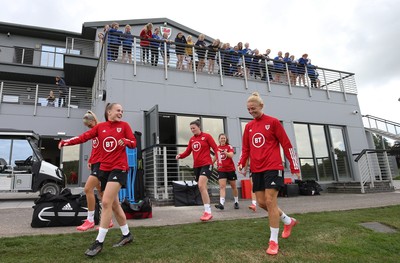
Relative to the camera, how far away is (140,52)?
962cm

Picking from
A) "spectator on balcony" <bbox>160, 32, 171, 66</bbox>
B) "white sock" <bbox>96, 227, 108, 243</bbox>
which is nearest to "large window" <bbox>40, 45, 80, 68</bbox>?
"spectator on balcony" <bbox>160, 32, 171, 66</bbox>

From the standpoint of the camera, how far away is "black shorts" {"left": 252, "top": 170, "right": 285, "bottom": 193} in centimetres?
329

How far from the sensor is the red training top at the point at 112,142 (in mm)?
3455

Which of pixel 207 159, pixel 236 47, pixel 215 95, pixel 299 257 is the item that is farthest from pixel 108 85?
pixel 299 257

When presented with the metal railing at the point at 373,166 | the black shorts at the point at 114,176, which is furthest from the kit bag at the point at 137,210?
the metal railing at the point at 373,166

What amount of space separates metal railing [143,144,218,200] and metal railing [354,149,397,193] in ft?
19.3

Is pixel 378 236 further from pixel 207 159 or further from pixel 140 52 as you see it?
pixel 140 52

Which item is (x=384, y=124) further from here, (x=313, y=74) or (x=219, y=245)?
(x=219, y=245)

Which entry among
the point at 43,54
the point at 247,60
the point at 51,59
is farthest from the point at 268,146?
the point at 43,54

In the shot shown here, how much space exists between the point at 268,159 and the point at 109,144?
1967 millimetres

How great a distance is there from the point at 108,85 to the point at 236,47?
18.8 ft

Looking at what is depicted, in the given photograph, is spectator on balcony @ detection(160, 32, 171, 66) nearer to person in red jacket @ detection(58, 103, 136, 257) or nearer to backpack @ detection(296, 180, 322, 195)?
person in red jacket @ detection(58, 103, 136, 257)

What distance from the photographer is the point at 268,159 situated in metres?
3.41

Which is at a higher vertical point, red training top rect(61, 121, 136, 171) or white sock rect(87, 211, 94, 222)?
red training top rect(61, 121, 136, 171)
